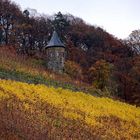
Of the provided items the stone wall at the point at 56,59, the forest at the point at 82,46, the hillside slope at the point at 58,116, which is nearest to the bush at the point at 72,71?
the forest at the point at 82,46

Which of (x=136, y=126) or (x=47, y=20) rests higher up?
(x=47, y=20)

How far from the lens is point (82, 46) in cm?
6519

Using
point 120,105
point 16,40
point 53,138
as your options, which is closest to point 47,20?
point 16,40

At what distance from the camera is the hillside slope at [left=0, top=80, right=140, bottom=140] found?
1024 cm

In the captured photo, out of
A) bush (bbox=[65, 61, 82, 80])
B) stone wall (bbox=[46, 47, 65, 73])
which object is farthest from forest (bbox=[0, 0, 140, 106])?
stone wall (bbox=[46, 47, 65, 73])

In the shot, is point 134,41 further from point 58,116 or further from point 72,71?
point 58,116

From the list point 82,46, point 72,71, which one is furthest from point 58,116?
point 82,46

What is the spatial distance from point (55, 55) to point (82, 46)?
19.5 meters

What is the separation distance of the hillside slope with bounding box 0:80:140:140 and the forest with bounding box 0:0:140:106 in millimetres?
19842

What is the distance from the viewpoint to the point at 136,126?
23359 millimetres

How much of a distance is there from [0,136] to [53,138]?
1.27m

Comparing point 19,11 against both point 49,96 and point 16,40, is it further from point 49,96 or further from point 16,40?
point 49,96

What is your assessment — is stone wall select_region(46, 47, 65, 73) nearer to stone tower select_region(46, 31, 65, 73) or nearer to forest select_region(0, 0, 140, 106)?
stone tower select_region(46, 31, 65, 73)

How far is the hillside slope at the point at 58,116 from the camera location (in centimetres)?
1024
